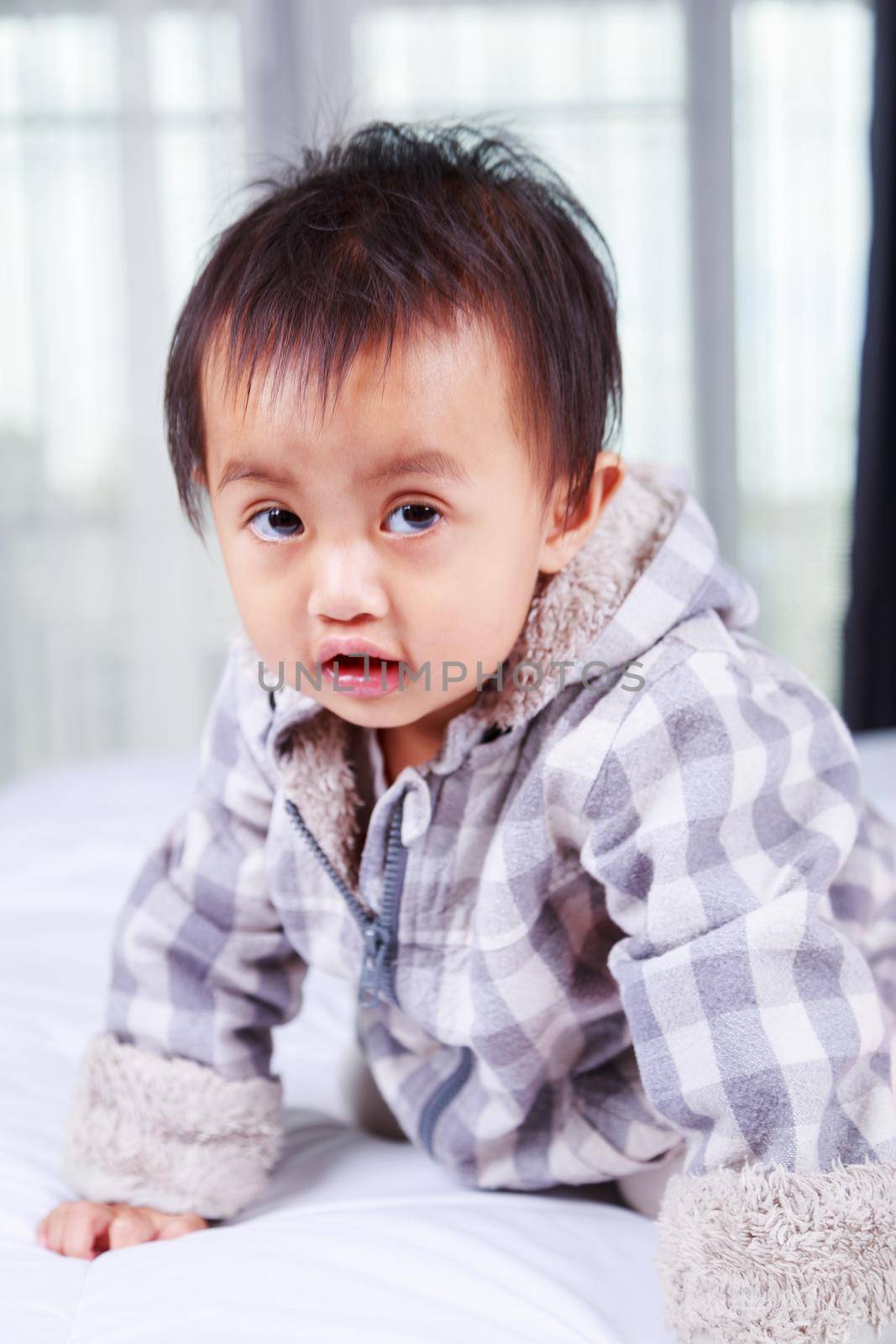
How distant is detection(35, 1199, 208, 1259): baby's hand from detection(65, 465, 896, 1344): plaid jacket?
0.02 meters

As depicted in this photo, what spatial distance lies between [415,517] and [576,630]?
0.49 feet

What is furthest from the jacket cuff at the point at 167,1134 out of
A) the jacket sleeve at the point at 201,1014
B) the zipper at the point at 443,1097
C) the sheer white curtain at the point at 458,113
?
the sheer white curtain at the point at 458,113

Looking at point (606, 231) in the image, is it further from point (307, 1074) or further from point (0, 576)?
point (307, 1074)

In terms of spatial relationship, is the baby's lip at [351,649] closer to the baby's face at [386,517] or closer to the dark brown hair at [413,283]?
the baby's face at [386,517]

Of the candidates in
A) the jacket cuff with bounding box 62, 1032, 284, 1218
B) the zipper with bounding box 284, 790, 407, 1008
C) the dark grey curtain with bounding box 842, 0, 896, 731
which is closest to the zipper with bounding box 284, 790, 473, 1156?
the zipper with bounding box 284, 790, 407, 1008

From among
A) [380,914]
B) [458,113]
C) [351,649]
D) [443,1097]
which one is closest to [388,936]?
[380,914]

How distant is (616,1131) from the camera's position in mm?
859

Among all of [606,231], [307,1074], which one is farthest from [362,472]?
[606,231]

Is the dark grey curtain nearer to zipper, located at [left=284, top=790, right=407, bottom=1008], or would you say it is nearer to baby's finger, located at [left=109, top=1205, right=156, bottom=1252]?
zipper, located at [left=284, top=790, right=407, bottom=1008]

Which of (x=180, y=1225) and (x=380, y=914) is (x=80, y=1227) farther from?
(x=380, y=914)

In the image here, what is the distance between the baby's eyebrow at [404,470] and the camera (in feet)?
2.29

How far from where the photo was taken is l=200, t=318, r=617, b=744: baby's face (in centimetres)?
70

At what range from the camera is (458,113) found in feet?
9.20

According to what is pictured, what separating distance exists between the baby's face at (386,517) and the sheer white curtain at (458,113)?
2.24m
